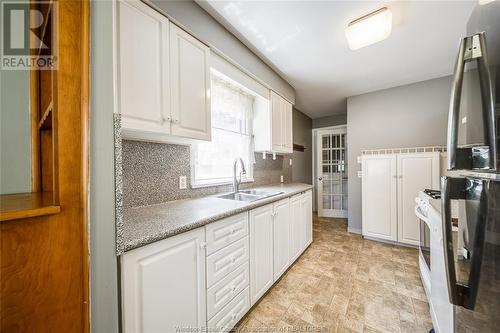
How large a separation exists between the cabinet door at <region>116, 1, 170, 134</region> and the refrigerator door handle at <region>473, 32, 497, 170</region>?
144cm

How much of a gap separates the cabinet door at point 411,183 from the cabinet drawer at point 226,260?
2652 mm

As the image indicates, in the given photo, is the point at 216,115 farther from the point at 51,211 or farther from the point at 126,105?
the point at 51,211

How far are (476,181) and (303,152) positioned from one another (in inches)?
164

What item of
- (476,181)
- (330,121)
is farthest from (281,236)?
(330,121)

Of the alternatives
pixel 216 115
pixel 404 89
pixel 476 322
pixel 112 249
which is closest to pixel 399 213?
pixel 404 89

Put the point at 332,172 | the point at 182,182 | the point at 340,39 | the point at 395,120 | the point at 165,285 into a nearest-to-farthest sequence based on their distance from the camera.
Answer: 1. the point at 165,285
2. the point at 182,182
3. the point at 340,39
4. the point at 395,120
5. the point at 332,172

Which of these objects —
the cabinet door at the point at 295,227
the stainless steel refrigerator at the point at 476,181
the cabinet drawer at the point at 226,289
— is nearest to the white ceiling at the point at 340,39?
the stainless steel refrigerator at the point at 476,181

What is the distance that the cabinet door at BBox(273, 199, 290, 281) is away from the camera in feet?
6.22

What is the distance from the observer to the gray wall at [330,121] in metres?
4.52

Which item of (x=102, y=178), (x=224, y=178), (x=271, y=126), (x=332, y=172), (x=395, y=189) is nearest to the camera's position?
(x=102, y=178)

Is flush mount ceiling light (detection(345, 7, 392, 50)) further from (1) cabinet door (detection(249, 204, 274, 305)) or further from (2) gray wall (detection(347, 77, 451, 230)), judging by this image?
(2) gray wall (detection(347, 77, 451, 230))

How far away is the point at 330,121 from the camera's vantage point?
4.79 metres

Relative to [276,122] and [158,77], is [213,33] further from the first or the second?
[276,122]

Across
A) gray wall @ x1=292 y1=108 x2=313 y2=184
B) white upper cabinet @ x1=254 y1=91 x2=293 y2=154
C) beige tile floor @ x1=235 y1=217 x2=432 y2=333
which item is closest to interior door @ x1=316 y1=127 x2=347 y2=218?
gray wall @ x1=292 y1=108 x2=313 y2=184
